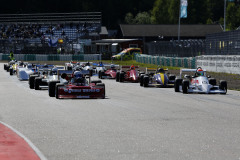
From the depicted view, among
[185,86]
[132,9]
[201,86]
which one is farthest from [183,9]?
[132,9]

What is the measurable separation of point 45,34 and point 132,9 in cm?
5828

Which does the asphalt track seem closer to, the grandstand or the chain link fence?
the chain link fence

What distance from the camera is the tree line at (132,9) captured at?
106 metres

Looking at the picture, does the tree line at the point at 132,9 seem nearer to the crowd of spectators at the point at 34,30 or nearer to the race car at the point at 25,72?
the crowd of spectators at the point at 34,30

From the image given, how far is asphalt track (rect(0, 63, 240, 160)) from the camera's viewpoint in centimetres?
741

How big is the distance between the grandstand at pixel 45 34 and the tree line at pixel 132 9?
28.1m

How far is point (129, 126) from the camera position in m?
10.1

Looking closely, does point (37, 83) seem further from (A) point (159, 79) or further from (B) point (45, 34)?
(B) point (45, 34)

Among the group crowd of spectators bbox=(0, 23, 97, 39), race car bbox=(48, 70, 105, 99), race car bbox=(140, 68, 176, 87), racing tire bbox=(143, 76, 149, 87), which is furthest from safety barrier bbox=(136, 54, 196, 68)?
race car bbox=(48, 70, 105, 99)

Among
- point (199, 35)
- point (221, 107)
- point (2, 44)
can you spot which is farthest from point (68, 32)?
point (221, 107)

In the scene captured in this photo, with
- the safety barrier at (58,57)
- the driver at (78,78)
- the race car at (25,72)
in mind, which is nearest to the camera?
the driver at (78,78)

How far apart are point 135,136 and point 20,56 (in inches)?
2228

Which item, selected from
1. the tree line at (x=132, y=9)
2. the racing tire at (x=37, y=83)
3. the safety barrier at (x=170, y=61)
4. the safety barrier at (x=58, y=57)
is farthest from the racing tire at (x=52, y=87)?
the tree line at (x=132, y=9)

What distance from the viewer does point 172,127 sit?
32.6 ft
